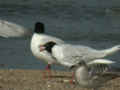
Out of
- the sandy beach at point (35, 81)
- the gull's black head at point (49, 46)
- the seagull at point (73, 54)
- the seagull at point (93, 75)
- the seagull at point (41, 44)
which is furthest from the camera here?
the seagull at point (41, 44)

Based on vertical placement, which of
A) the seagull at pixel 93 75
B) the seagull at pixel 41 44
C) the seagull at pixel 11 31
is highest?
the seagull at pixel 93 75

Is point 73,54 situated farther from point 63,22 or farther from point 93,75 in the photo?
point 63,22

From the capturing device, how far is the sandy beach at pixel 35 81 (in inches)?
349

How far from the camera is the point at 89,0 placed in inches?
1006

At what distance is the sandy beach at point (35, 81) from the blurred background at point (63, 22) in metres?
1.67

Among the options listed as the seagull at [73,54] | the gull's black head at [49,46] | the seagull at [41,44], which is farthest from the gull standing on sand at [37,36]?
the seagull at [73,54]

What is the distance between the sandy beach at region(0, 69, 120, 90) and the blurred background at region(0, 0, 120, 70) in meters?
1.67

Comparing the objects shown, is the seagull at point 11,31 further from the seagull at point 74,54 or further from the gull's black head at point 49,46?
the seagull at point 74,54

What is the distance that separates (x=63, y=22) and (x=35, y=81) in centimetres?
945

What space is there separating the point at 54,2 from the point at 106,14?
11.3 ft

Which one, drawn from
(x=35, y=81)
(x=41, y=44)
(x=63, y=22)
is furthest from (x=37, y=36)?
(x=63, y=22)

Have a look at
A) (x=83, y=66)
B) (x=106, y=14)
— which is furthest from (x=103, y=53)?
(x=106, y=14)

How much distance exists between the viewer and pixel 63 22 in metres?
18.9

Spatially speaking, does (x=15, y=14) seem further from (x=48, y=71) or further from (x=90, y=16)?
(x=48, y=71)
